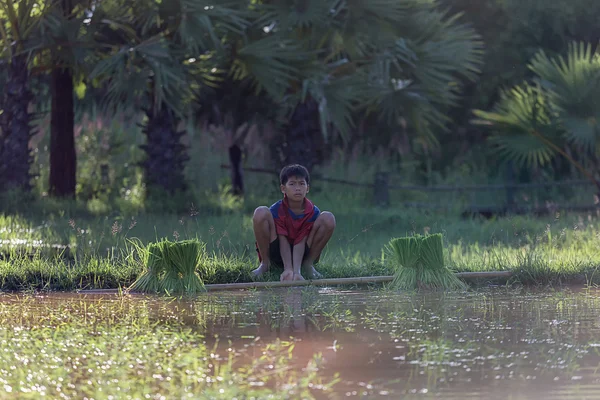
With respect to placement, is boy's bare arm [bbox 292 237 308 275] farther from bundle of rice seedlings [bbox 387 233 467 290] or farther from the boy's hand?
bundle of rice seedlings [bbox 387 233 467 290]

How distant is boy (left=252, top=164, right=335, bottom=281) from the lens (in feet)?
22.3

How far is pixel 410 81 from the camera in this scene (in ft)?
47.0

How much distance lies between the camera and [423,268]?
6.73m

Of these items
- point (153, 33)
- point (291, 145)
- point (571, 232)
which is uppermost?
point (153, 33)

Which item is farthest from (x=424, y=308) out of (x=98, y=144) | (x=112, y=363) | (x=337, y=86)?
(x=98, y=144)

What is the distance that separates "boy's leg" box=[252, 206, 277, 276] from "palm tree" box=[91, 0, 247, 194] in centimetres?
569

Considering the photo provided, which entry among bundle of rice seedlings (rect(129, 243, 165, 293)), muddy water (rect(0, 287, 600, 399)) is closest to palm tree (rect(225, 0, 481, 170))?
bundle of rice seedlings (rect(129, 243, 165, 293))

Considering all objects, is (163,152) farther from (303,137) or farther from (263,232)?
(263,232)

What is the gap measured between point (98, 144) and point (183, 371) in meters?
15.3

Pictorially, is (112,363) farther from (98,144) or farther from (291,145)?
(98,144)

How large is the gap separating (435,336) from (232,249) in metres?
4.48

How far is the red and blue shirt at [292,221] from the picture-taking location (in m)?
6.90

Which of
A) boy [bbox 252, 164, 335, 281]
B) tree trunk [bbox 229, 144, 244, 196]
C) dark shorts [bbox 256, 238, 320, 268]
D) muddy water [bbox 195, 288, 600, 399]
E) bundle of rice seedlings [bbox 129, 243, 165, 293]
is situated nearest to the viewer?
muddy water [bbox 195, 288, 600, 399]

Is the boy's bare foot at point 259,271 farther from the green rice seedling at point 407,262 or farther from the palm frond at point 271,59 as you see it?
the palm frond at point 271,59
